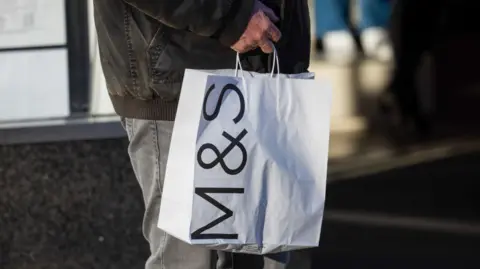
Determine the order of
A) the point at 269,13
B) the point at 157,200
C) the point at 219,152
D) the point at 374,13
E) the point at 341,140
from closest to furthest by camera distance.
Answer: the point at 219,152 < the point at 269,13 < the point at 157,200 < the point at 374,13 < the point at 341,140

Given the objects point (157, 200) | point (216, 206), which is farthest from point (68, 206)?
point (216, 206)

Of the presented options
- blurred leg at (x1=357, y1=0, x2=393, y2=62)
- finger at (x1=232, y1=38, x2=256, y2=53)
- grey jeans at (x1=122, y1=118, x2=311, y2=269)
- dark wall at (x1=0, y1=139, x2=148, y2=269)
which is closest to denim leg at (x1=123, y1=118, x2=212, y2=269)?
grey jeans at (x1=122, y1=118, x2=311, y2=269)

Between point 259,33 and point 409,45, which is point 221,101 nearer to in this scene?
point 259,33

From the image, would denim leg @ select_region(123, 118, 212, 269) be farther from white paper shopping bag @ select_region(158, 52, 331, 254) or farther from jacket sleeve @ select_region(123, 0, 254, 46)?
jacket sleeve @ select_region(123, 0, 254, 46)

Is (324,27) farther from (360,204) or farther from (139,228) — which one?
(139,228)

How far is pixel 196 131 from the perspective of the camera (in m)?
2.28

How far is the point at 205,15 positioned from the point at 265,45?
18 cm

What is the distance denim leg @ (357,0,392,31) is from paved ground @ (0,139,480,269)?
23.2 inches

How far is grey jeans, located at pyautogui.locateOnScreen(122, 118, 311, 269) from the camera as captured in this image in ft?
8.08

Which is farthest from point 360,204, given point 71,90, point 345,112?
point 71,90

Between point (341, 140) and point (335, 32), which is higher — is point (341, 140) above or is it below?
below

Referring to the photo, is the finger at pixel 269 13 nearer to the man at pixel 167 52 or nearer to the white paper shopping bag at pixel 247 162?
the man at pixel 167 52

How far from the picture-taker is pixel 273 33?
2344 mm

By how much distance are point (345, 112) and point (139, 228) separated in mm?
914
